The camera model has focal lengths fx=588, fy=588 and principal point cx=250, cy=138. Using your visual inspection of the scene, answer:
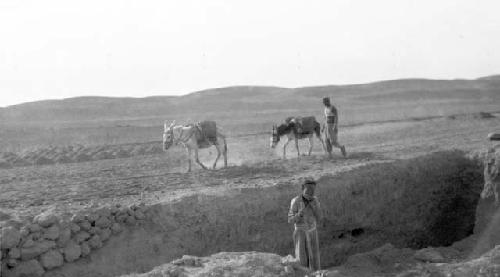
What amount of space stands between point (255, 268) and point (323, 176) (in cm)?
441

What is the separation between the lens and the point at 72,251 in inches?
360

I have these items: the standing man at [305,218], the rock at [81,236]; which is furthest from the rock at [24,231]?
the standing man at [305,218]

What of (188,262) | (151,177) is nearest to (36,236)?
(188,262)

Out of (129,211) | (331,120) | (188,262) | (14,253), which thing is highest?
(331,120)

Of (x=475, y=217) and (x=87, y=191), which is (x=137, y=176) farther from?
(x=475, y=217)

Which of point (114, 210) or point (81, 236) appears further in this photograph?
point (114, 210)

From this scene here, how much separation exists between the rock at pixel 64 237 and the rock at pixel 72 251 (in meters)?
0.07

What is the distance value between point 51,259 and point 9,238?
0.70 meters

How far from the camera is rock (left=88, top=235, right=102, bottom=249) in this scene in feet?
30.8

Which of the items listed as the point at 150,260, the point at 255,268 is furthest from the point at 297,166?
the point at 255,268

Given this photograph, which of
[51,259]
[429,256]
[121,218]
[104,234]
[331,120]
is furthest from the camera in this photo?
[331,120]

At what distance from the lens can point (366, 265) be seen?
10.1m

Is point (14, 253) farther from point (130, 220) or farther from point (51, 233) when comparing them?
point (130, 220)

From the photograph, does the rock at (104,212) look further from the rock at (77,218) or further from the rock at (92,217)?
the rock at (77,218)
